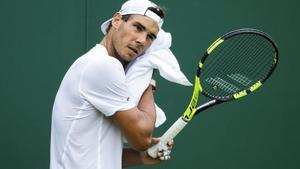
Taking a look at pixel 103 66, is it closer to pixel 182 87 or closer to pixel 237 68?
pixel 237 68

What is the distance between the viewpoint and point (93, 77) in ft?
7.75

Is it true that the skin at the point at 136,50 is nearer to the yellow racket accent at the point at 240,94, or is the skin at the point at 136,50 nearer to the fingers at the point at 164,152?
the fingers at the point at 164,152

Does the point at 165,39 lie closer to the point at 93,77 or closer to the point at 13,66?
the point at 93,77

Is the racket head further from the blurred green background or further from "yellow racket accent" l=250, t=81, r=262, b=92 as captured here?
the blurred green background

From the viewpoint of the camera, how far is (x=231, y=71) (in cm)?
308

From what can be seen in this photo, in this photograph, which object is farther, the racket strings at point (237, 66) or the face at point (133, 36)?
the racket strings at point (237, 66)

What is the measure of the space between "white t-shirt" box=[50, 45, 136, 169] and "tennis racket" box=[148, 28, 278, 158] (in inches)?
14.7

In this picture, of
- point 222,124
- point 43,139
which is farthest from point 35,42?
point 222,124

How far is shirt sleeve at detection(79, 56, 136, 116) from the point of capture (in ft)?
7.73

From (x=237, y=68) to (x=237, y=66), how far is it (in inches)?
0.7

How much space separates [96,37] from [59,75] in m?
0.33

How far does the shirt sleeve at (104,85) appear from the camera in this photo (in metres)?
2.36

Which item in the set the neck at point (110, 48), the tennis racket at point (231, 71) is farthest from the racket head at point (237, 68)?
the neck at point (110, 48)

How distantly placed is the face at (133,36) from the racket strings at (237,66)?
0.53 meters
